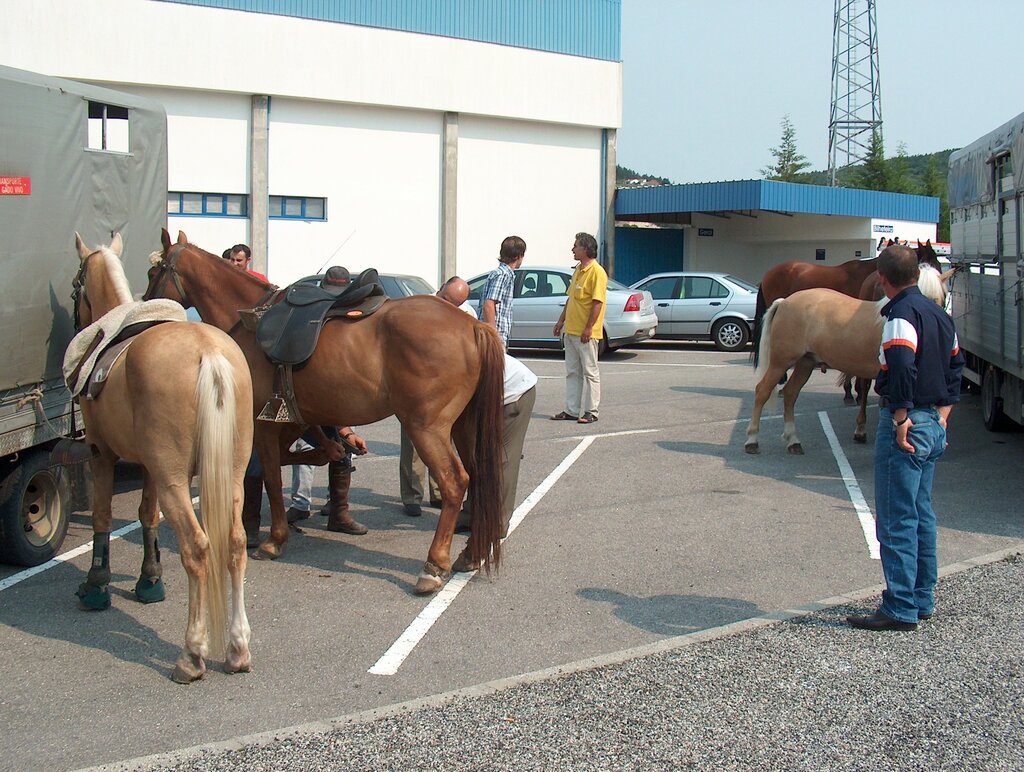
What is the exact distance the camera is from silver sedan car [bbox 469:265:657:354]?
18.5 meters

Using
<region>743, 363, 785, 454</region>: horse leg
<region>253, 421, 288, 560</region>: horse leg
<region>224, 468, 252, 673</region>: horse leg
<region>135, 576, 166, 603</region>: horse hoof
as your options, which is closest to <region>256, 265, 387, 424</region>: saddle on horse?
<region>253, 421, 288, 560</region>: horse leg

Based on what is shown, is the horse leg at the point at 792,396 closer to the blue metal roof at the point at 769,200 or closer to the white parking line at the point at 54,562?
the white parking line at the point at 54,562

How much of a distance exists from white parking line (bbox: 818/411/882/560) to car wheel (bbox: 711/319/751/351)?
8.35m

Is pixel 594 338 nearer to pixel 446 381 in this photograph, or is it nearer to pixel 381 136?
pixel 446 381

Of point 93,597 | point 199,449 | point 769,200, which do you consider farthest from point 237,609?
point 769,200

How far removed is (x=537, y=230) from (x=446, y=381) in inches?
895

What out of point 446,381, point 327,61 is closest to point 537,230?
point 327,61

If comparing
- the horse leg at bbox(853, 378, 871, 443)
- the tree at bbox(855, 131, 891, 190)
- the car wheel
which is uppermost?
the tree at bbox(855, 131, 891, 190)

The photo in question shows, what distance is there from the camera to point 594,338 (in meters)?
11.3

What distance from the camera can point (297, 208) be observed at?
25.4 metres

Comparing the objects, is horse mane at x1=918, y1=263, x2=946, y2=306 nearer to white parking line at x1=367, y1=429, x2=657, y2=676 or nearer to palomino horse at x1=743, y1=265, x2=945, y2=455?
palomino horse at x1=743, y1=265, x2=945, y2=455

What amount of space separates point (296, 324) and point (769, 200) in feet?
71.9

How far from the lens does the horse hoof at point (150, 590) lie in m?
5.68

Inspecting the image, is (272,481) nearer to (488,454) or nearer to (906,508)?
(488,454)
